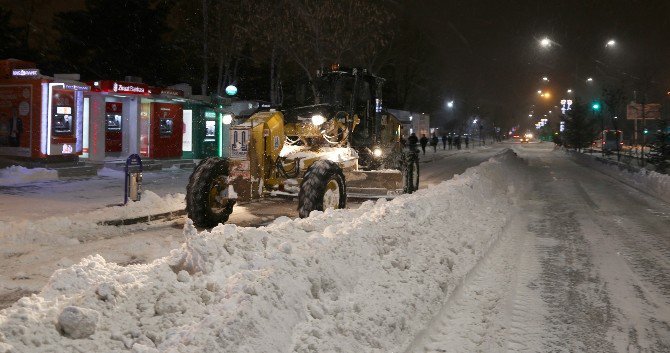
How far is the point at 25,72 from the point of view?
21.0 m

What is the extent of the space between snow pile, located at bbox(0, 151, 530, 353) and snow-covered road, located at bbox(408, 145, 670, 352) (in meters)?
0.40

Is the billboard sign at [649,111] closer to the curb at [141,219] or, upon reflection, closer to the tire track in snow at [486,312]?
the tire track in snow at [486,312]

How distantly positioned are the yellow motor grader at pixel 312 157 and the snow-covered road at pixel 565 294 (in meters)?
3.24

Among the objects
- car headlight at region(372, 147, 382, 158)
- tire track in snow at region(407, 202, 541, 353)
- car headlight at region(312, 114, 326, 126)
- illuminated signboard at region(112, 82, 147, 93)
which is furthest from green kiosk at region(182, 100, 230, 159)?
tire track in snow at region(407, 202, 541, 353)

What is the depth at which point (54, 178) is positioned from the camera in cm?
1986

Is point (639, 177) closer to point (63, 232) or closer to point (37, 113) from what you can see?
point (63, 232)

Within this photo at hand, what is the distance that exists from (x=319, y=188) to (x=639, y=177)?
17.4 meters

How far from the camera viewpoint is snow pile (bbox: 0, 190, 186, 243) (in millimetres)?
9805

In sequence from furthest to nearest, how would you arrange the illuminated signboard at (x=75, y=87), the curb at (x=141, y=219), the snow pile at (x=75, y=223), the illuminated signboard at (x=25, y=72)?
the illuminated signboard at (x=75, y=87), the illuminated signboard at (x=25, y=72), the curb at (x=141, y=219), the snow pile at (x=75, y=223)

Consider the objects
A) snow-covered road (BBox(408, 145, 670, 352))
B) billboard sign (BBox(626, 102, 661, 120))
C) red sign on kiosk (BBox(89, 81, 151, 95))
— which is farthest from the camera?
billboard sign (BBox(626, 102, 661, 120))

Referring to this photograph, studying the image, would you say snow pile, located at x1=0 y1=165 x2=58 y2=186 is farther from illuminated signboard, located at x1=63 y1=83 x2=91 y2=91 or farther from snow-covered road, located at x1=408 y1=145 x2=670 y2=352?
snow-covered road, located at x1=408 y1=145 x2=670 y2=352

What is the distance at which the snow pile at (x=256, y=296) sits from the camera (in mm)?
4062

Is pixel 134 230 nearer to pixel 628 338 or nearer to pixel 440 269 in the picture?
pixel 440 269

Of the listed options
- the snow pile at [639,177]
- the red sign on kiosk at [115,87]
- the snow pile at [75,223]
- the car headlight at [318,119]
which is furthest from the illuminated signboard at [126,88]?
the snow pile at [639,177]
